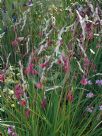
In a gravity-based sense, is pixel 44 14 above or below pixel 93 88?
above

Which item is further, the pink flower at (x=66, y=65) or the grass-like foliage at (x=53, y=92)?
the grass-like foliage at (x=53, y=92)

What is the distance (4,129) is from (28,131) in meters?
0.15

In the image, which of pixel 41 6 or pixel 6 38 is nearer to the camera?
pixel 6 38

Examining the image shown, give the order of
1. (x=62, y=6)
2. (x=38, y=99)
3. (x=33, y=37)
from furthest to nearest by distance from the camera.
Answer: (x=62, y=6), (x=33, y=37), (x=38, y=99)

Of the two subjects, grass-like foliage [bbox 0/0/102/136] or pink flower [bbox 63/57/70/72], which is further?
grass-like foliage [bbox 0/0/102/136]

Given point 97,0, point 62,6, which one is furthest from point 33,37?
point 97,0

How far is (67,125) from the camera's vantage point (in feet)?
6.75

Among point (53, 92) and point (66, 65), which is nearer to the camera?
point (66, 65)

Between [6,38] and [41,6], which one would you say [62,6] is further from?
[6,38]

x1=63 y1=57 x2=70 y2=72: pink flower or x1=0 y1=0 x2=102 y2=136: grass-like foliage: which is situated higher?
x1=63 y1=57 x2=70 y2=72: pink flower

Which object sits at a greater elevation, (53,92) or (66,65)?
(66,65)

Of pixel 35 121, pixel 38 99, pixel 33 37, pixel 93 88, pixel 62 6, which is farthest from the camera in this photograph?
pixel 62 6

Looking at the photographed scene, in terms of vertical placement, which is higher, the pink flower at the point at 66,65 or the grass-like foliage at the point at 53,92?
the pink flower at the point at 66,65

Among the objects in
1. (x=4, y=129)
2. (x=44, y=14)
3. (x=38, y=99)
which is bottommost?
(x=4, y=129)
